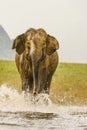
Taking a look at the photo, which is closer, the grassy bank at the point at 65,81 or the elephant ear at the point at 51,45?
the elephant ear at the point at 51,45

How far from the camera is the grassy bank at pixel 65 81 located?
29.7m

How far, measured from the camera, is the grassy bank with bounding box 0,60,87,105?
29689 millimetres

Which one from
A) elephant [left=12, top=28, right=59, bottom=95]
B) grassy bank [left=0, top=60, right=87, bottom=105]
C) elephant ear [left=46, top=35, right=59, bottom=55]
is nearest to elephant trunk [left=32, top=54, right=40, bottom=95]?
elephant [left=12, top=28, right=59, bottom=95]

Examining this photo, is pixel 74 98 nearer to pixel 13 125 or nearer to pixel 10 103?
pixel 10 103

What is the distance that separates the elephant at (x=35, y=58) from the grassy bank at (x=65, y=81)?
830cm

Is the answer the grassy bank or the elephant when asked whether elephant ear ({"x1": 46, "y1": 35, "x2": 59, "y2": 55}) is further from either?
the grassy bank

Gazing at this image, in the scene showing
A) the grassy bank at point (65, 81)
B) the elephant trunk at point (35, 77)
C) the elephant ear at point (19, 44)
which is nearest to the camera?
the elephant trunk at point (35, 77)

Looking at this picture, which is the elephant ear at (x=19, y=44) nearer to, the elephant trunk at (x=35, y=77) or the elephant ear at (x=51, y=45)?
the elephant ear at (x=51, y=45)

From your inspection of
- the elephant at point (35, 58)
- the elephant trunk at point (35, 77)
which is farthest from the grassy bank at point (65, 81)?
the elephant trunk at point (35, 77)

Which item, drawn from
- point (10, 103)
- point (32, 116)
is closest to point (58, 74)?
point (10, 103)

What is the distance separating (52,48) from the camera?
59.8 ft

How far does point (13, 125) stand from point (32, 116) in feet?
7.64

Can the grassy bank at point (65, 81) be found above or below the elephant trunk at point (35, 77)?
below

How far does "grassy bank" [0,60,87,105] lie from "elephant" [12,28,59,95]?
830 centimetres
